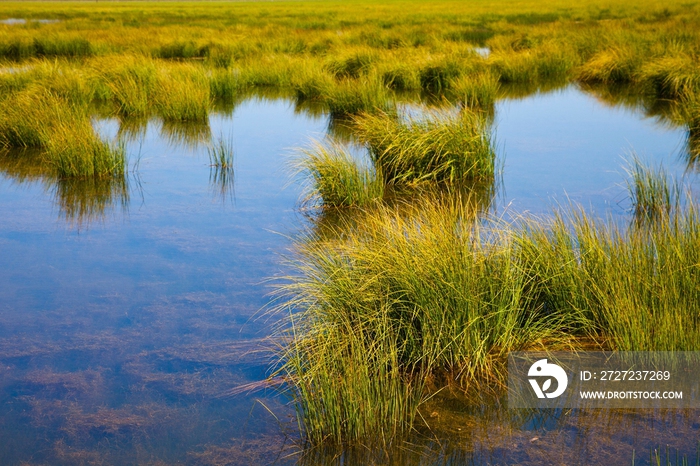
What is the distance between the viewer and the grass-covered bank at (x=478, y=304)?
3.67 meters

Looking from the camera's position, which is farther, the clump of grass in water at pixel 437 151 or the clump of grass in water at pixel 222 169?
the clump of grass in water at pixel 222 169

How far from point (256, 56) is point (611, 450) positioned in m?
16.2

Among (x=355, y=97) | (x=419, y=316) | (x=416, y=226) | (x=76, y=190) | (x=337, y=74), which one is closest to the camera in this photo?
(x=419, y=316)

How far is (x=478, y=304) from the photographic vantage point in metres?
3.87

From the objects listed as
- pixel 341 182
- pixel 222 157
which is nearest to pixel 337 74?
pixel 222 157

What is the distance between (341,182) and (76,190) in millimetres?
2969

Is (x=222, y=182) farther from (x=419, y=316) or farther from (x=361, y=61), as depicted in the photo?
(x=361, y=61)

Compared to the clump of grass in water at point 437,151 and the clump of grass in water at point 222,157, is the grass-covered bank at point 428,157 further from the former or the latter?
the clump of grass in water at point 222,157

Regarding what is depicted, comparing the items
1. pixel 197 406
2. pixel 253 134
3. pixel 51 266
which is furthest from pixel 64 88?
pixel 197 406

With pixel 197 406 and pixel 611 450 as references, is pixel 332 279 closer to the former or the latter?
pixel 197 406

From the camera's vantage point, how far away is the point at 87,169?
26.7 feet

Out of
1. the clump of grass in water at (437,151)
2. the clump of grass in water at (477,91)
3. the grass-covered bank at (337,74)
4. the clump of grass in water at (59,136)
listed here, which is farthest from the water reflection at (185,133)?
the clump of grass in water at (477,91)

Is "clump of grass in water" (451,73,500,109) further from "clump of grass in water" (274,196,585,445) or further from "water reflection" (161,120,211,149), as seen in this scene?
"clump of grass in water" (274,196,585,445)

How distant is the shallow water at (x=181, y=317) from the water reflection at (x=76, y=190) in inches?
1.2
